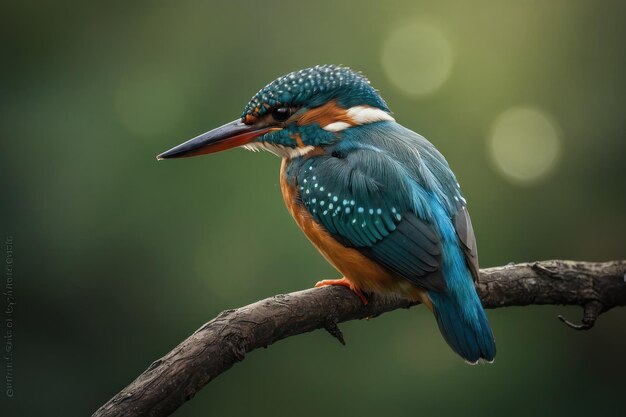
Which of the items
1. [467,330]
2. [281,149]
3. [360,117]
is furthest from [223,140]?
[467,330]

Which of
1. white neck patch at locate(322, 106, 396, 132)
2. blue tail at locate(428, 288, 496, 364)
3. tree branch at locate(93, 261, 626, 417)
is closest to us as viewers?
tree branch at locate(93, 261, 626, 417)

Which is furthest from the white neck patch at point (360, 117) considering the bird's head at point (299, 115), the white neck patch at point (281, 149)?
the white neck patch at point (281, 149)

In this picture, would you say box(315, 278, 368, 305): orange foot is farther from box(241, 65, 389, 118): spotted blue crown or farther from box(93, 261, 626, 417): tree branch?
box(241, 65, 389, 118): spotted blue crown

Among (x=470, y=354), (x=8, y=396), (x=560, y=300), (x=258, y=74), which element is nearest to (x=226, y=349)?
(x=470, y=354)

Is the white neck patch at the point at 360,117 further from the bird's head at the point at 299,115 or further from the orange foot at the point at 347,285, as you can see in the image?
the orange foot at the point at 347,285

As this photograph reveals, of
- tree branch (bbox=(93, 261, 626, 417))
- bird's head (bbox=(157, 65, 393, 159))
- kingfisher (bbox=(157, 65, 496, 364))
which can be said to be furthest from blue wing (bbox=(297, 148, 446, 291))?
tree branch (bbox=(93, 261, 626, 417))

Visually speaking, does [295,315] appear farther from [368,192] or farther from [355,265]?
[368,192]

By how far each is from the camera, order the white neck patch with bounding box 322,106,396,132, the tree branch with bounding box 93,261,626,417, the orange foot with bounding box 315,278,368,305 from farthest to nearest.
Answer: the white neck patch with bounding box 322,106,396,132
the orange foot with bounding box 315,278,368,305
the tree branch with bounding box 93,261,626,417
